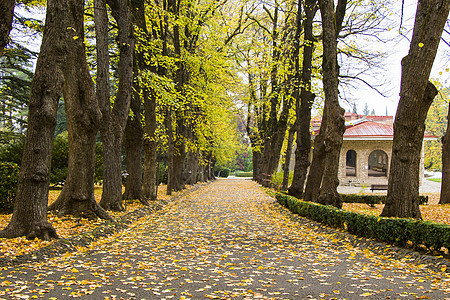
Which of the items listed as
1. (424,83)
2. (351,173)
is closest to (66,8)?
(424,83)

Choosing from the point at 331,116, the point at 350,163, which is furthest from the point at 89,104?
the point at 350,163

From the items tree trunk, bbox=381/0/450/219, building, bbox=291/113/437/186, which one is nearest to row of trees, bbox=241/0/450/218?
tree trunk, bbox=381/0/450/219

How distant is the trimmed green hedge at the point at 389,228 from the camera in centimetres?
646

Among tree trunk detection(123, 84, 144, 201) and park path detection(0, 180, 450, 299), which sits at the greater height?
tree trunk detection(123, 84, 144, 201)

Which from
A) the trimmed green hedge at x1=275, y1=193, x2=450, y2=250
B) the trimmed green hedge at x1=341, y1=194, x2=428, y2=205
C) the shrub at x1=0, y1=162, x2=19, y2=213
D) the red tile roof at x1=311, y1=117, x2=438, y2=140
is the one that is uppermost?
the red tile roof at x1=311, y1=117, x2=438, y2=140

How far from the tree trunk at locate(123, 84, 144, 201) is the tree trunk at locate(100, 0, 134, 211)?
2115mm

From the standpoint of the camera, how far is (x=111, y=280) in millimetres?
5180

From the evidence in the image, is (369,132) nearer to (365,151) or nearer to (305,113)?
(365,151)

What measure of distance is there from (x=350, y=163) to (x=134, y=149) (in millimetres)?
26146

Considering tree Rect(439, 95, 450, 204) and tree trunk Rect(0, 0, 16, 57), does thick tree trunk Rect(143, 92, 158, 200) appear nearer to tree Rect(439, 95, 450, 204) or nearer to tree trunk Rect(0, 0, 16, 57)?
tree trunk Rect(0, 0, 16, 57)

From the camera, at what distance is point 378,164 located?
1364 inches

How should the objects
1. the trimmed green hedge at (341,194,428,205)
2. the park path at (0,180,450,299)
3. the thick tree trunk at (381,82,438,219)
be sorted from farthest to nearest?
the trimmed green hedge at (341,194,428,205), the thick tree trunk at (381,82,438,219), the park path at (0,180,450,299)

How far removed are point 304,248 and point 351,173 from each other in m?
27.3

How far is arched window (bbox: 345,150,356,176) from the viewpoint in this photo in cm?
3341
